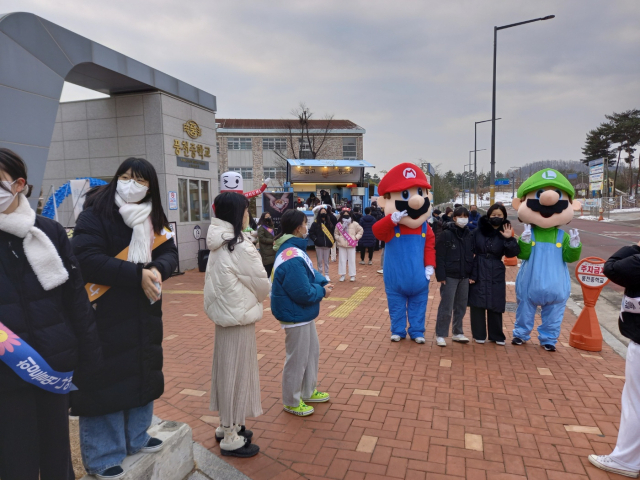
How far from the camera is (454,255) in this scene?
5230 millimetres

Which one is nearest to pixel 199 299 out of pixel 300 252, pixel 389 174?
pixel 389 174

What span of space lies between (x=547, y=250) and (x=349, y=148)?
123 feet

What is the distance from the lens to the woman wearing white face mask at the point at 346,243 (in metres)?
9.54

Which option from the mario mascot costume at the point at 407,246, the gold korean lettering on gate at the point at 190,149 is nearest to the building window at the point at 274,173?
the gold korean lettering on gate at the point at 190,149

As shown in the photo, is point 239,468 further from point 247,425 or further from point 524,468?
point 524,468

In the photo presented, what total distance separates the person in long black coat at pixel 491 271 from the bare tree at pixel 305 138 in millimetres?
34483

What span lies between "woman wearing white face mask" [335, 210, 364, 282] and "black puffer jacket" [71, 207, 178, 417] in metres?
7.35

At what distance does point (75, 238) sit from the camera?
2.12 m

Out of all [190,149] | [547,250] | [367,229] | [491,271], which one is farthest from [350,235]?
[547,250]

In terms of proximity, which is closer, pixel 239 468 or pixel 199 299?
pixel 239 468

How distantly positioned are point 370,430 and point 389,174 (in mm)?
3293

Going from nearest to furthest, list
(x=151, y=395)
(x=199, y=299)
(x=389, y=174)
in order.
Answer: (x=151, y=395), (x=389, y=174), (x=199, y=299)

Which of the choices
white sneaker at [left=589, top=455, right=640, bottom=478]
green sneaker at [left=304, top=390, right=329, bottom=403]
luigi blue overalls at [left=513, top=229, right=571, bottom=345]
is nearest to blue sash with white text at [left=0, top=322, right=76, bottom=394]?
green sneaker at [left=304, top=390, right=329, bottom=403]

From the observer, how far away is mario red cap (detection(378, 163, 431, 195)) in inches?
211
